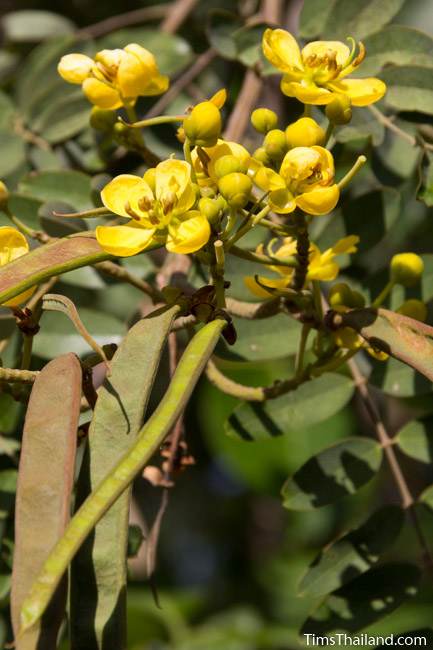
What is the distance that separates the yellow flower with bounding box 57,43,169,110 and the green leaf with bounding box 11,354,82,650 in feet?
1.45

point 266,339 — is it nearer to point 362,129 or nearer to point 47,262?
point 362,129

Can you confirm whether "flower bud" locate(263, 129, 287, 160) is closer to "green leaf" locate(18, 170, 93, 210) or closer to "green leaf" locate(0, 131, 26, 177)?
"green leaf" locate(18, 170, 93, 210)

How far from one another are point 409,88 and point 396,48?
0.09 meters

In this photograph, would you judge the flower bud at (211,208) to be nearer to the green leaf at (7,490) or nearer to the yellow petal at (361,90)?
the yellow petal at (361,90)

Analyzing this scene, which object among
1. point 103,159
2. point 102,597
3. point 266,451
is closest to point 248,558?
point 266,451

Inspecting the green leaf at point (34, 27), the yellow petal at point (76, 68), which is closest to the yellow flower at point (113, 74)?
the yellow petal at point (76, 68)

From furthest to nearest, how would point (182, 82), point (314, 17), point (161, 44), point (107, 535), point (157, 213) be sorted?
point (161, 44), point (182, 82), point (314, 17), point (157, 213), point (107, 535)

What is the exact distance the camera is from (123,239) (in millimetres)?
925

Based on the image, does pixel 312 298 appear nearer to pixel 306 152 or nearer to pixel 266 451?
pixel 306 152

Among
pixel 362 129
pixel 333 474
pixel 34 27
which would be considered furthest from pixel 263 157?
pixel 34 27

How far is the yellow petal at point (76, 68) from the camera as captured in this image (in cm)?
119

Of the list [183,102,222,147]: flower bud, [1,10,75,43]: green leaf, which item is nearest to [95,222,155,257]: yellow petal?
[183,102,222,147]: flower bud

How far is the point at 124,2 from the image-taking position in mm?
2646

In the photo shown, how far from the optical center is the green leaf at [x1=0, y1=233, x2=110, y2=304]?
86 centimetres
